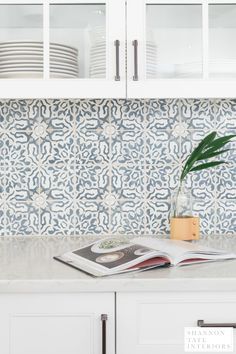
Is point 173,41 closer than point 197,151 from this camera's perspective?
Yes

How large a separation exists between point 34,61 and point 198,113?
2.30ft

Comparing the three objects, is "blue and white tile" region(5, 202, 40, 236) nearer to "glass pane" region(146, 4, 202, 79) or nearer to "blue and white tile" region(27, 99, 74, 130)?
"blue and white tile" region(27, 99, 74, 130)

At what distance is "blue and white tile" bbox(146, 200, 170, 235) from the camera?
2154 mm

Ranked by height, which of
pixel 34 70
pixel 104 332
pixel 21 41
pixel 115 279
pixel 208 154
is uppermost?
pixel 21 41

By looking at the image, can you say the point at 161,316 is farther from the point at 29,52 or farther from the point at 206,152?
the point at 29,52

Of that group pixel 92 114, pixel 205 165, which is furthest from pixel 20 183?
pixel 205 165

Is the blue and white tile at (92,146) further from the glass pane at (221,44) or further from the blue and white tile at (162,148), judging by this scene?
the glass pane at (221,44)

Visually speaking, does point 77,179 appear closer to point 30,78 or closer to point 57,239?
point 57,239

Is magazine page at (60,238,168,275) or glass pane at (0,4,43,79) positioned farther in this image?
glass pane at (0,4,43,79)

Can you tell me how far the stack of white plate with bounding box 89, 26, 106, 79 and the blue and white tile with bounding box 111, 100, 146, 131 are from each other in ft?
1.06

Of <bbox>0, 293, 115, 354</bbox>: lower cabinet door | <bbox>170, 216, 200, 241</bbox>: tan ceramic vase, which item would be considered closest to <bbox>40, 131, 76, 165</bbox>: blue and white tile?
<bbox>170, 216, 200, 241</bbox>: tan ceramic vase

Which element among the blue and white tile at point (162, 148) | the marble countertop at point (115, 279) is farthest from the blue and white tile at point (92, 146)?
the marble countertop at point (115, 279)

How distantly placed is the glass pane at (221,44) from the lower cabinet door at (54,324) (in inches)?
34.4

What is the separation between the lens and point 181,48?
1.87m
